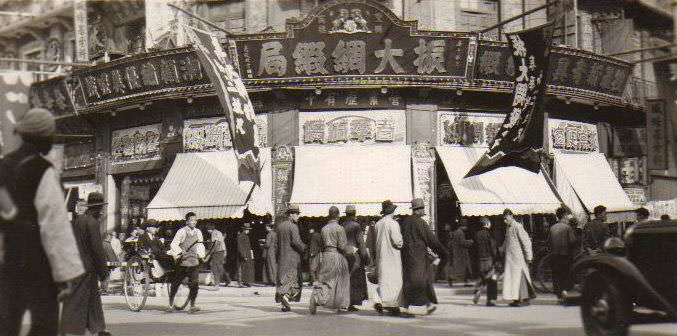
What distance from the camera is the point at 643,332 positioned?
28.9ft

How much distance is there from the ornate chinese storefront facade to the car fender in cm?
1062

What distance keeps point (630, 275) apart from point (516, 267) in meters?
6.04

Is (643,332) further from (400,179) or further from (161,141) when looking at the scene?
(161,141)

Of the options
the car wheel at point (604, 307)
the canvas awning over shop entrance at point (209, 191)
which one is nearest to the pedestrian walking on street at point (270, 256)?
the canvas awning over shop entrance at point (209, 191)

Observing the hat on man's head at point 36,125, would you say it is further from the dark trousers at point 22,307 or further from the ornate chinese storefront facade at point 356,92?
the ornate chinese storefront facade at point 356,92

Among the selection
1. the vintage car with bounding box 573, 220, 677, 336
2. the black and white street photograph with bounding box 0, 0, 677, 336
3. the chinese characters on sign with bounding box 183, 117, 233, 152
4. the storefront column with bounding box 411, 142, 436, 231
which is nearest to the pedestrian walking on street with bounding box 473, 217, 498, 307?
the black and white street photograph with bounding box 0, 0, 677, 336

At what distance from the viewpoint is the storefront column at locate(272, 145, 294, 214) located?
757 inches

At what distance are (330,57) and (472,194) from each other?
4.68 meters

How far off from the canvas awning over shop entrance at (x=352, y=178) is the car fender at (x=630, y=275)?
10526 millimetres

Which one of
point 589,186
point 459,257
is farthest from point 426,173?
point 589,186

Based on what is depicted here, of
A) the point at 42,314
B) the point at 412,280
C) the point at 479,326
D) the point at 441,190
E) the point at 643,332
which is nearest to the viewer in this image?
the point at 42,314

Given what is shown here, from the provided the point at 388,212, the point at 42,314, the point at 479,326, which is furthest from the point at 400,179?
the point at 42,314

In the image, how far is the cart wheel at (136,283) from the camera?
12844 millimetres

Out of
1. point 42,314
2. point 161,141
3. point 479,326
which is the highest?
point 161,141
